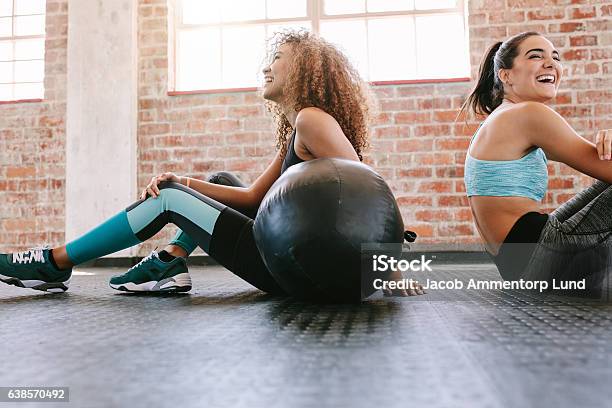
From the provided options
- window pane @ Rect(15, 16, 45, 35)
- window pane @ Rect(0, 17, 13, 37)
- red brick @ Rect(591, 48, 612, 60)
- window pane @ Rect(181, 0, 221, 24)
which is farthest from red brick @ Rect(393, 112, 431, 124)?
window pane @ Rect(0, 17, 13, 37)

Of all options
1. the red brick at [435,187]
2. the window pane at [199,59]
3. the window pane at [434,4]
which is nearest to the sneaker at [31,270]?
the red brick at [435,187]

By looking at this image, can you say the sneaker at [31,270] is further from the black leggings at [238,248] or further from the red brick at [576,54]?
the red brick at [576,54]

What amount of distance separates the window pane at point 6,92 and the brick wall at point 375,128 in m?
0.26

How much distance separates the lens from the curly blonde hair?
208 centimetres

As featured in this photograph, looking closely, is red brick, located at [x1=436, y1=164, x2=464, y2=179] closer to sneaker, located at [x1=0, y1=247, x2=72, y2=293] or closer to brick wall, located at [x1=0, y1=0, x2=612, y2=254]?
brick wall, located at [x1=0, y1=0, x2=612, y2=254]

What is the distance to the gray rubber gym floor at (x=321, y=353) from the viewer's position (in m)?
0.73

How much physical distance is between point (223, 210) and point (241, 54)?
366 cm

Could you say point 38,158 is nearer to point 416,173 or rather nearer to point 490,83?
point 416,173

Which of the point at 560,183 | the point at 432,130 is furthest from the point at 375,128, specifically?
the point at 560,183

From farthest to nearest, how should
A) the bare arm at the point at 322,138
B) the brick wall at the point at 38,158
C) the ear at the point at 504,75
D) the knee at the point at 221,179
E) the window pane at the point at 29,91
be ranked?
the window pane at the point at 29,91 → the brick wall at the point at 38,158 → the knee at the point at 221,179 → the ear at the point at 504,75 → the bare arm at the point at 322,138

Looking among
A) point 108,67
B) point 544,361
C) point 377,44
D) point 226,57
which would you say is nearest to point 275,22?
point 226,57

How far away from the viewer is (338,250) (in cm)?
156

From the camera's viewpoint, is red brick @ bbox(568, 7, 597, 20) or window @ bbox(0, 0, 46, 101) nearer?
red brick @ bbox(568, 7, 597, 20)

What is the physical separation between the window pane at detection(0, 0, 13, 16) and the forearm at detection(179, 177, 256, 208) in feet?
14.9
